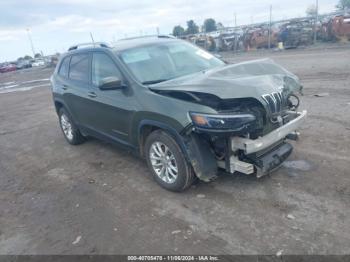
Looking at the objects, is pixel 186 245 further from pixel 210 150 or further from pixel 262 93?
pixel 262 93

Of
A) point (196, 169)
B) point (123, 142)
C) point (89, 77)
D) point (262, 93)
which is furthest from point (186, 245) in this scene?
point (89, 77)

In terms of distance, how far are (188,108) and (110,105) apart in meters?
1.58

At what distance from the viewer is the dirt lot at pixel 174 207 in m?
3.24

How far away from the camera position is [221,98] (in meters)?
3.57

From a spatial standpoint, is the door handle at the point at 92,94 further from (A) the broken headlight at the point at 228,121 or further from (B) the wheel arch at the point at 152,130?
(A) the broken headlight at the point at 228,121

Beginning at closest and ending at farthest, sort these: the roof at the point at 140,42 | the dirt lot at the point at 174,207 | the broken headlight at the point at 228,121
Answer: the dirt lot at the point at 174,207
the broken headlight at the point at 228,121
the roof at the point at 140,42

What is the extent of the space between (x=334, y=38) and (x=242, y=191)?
20235mm

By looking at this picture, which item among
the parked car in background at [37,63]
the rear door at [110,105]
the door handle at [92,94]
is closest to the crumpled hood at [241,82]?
the rear door at [110,105]

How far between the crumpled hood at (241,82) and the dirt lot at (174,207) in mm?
1197

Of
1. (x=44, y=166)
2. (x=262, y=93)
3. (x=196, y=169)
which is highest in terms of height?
(x=262, y=93)

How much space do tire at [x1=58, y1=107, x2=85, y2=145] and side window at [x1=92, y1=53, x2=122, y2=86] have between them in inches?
60.8

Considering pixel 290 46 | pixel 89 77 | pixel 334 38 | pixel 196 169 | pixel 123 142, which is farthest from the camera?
pixel 290 46

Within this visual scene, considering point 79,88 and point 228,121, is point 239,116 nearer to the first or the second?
point 228,121

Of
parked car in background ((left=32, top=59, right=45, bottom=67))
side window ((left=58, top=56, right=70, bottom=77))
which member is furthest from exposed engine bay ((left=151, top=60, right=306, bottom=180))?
parked car in background ((left=32, top=59, right=45, bottom=67))
